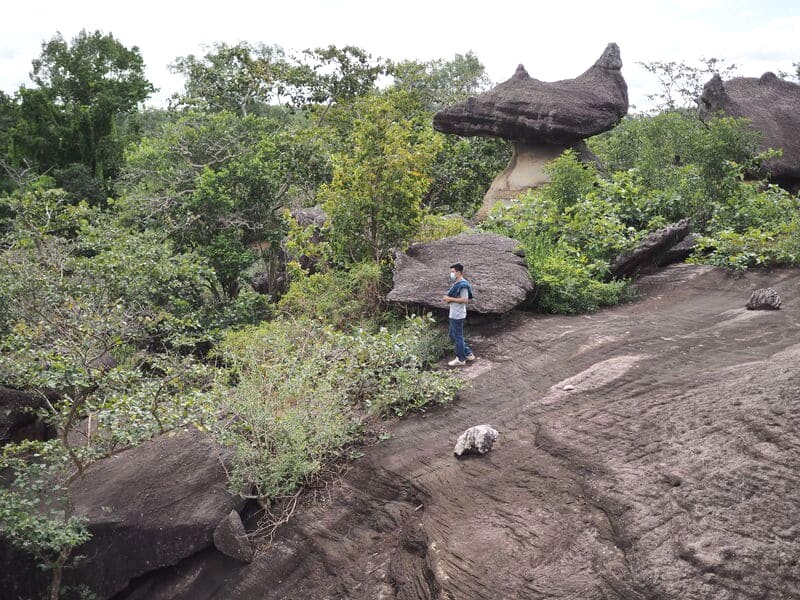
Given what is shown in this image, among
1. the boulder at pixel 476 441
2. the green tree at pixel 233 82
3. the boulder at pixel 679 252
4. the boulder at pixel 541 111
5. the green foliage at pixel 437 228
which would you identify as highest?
the green tree at pixel 233 82

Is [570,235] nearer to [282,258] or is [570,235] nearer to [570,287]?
[570,287]

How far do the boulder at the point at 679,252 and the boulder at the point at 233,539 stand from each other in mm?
8854

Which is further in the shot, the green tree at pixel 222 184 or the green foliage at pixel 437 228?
the green tree at pixel 222 184

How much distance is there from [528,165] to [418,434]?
11.5 m

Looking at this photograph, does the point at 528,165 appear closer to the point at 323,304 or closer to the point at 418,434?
the point at 323,304

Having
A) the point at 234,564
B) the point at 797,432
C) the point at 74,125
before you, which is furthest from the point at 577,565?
the point at 74,125

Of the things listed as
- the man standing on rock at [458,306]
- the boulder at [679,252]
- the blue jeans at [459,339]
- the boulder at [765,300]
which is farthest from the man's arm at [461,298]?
the boulder at [679,252]

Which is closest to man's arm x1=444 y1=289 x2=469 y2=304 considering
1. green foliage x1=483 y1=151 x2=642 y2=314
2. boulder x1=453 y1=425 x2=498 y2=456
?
green foliage x1=483 y1=151 x2=642 y2=314

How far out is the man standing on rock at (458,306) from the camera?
30.3 feet

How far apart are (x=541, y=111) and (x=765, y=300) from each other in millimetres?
9044

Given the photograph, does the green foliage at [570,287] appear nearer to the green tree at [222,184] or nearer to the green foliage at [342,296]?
the green foliage at [342,296]

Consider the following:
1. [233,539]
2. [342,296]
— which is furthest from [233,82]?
[233,539]

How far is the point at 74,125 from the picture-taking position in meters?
25.0

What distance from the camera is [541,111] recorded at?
16859 millimetres
